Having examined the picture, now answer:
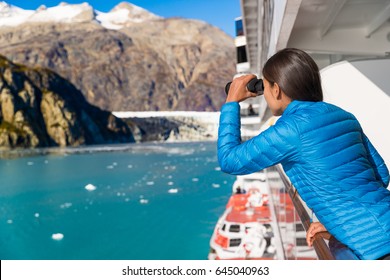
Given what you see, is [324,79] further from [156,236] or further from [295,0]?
[156,236]

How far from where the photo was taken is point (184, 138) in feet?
376

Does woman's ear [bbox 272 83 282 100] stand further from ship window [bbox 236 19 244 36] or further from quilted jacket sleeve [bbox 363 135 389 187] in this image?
ship window [bbox 236 19 244 36]

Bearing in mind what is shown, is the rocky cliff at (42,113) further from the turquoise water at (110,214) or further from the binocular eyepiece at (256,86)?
the binocular eyepiece at (256,86)

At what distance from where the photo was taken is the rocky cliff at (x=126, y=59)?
521 feet

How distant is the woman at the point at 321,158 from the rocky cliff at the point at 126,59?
157855 millimetres

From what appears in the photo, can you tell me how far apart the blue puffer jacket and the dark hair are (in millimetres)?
40

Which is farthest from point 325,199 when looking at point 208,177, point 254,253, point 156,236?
point 208,177

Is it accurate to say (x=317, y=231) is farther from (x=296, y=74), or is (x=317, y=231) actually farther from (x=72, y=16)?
(x=72, y=16)

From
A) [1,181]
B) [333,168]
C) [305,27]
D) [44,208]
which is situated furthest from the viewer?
[1,181]

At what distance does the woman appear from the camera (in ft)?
3.07

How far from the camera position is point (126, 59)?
573ft

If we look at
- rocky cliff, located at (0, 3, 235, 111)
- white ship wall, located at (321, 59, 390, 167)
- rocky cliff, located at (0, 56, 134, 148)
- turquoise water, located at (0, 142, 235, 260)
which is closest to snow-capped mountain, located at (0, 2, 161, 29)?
rocky cliff, located at (0, 3, 235, 111)

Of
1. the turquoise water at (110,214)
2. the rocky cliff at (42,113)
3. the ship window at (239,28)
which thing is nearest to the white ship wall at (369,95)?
the turquoise water at (110,214)
